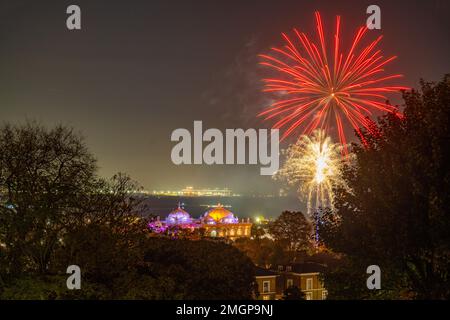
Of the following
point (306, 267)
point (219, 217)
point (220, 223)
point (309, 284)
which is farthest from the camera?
point (219, 217)

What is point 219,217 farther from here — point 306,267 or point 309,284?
point 309,284

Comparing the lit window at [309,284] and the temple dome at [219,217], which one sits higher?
the temple dome at [219,217]

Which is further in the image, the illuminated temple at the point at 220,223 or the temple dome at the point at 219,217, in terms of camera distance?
the temple dome at the point at 219,217

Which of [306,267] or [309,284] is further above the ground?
[306,267]

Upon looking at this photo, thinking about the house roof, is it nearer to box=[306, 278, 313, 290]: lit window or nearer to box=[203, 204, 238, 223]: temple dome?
box=[306, 278, 313, 290]: lit window

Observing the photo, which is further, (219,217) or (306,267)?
(219,217)

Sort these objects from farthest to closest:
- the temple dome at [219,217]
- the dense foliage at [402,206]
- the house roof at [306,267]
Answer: the temple dome at [219,217] → the house roof at [306,267] → the dense foliage at [402,206]

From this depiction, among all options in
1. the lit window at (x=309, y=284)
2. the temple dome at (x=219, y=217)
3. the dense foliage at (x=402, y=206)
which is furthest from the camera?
the temple dome at (x=219, y=217)

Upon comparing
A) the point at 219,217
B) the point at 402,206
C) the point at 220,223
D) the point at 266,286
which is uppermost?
the point at 219,217

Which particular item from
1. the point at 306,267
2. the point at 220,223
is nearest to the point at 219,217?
the point at 220,223

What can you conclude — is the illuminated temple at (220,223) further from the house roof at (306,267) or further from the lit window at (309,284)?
the lit window at (309,284)

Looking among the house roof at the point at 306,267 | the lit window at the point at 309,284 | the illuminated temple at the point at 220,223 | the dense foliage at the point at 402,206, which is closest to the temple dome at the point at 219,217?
the illuminated temple at the point at 220,223
